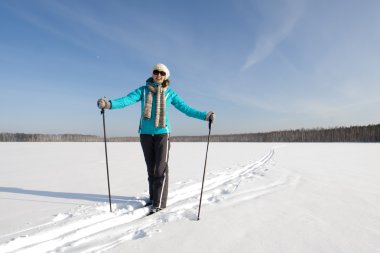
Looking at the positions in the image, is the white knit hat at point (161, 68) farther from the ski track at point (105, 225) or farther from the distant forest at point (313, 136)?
the distant forest at point (313, 136)

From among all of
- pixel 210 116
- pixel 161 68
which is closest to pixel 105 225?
pixel 210 116

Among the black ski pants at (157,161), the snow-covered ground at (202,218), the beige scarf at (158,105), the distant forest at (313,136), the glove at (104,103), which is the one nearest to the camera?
the snow-covered ground at (202,218)

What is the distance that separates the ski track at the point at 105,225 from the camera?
1.96m

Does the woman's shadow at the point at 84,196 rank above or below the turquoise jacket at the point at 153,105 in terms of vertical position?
below

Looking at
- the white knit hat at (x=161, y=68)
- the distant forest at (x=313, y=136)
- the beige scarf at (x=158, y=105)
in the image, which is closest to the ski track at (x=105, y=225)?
the beige scarf at (x=158, y=105)

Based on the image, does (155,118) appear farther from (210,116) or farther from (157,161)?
(210,116)

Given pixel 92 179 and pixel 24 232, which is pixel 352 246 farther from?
pixel 92 179

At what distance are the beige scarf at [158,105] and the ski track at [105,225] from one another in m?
1.08

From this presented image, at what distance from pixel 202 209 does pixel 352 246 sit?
1.46 metres

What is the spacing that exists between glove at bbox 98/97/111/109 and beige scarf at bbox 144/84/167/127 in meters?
0.46

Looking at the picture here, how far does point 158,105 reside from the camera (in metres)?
3.23

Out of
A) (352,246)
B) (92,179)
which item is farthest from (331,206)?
(92,179)

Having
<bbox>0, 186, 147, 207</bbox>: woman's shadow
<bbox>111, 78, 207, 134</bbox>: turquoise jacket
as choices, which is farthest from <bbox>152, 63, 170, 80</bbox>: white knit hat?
<bbox>0, 186, 147, 207</bbox>: woman's shadow

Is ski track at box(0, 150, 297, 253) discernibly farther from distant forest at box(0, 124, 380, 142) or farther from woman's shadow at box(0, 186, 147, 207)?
distant forest at box(0, 124, 380, 142)
